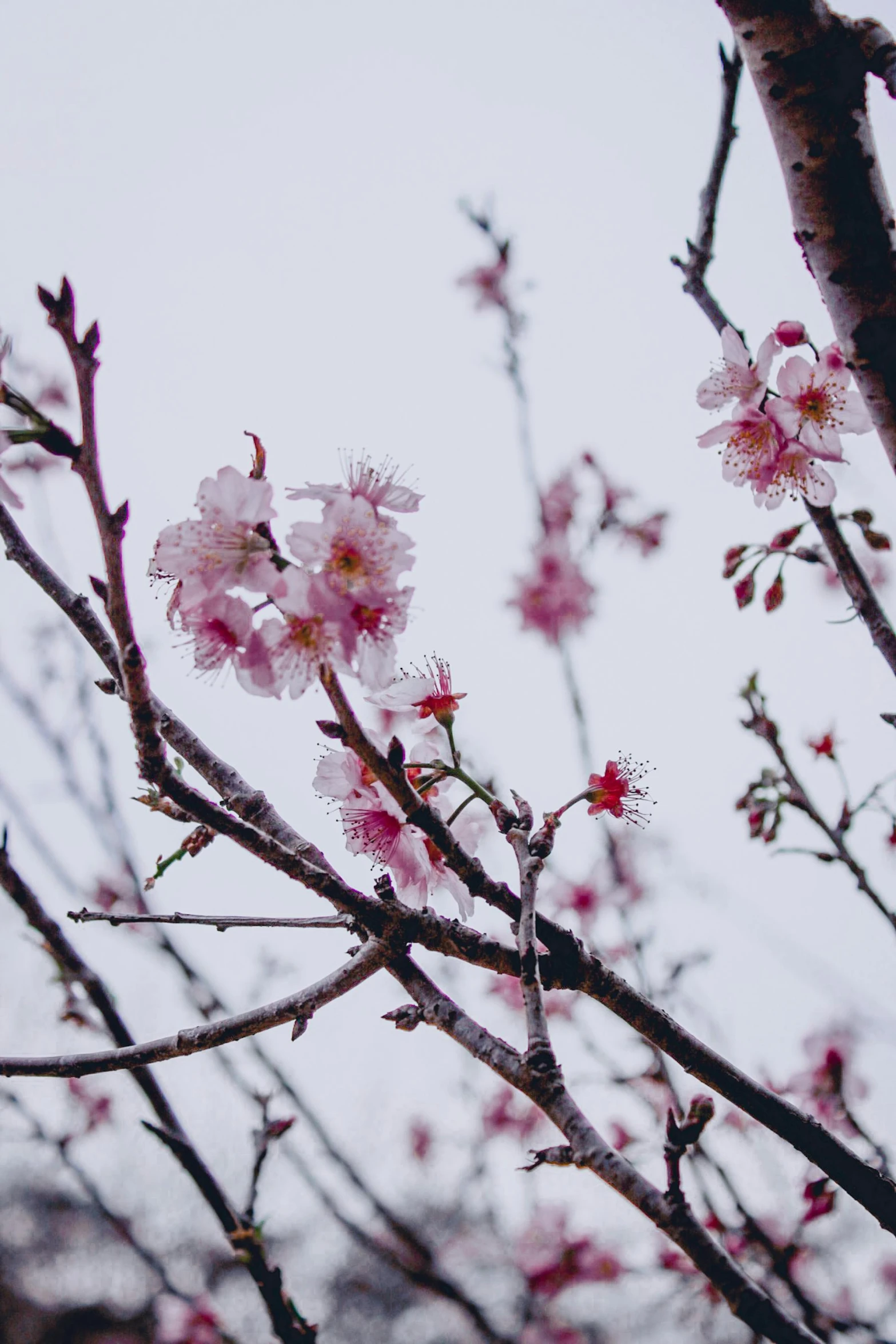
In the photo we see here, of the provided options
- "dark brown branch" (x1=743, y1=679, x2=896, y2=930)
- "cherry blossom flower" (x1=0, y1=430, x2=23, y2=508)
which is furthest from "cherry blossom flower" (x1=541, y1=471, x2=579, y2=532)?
"cherry blossom flower" (x1=0, y1=430, x2=23, y2=508)


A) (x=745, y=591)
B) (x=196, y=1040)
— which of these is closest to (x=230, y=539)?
(x=196, y=1040)

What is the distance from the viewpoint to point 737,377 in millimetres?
2189

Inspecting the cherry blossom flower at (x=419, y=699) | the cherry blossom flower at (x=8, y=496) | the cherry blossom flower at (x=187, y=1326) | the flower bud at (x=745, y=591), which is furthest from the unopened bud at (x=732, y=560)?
the cherry blossom flower at (x=187, y=1326)

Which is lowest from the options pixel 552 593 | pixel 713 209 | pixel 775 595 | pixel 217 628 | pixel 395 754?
pixel 395 754

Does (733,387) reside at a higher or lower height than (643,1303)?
higher

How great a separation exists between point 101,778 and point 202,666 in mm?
2824

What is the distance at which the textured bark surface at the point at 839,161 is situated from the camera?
4.53 ft

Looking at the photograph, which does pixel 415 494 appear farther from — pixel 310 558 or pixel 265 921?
pixel 265 921

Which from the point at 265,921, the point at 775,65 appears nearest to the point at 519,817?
the point at 265,921

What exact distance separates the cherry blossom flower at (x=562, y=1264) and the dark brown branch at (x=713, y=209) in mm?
5656

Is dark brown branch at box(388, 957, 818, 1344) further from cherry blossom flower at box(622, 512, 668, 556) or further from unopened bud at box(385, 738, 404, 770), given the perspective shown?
cherry blossom flower at box(622, 512, 668, 556)

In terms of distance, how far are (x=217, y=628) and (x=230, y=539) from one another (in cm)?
15

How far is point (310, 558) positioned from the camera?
1204 mm

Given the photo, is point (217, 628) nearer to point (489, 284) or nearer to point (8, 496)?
point (8, 496)
